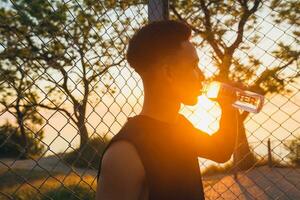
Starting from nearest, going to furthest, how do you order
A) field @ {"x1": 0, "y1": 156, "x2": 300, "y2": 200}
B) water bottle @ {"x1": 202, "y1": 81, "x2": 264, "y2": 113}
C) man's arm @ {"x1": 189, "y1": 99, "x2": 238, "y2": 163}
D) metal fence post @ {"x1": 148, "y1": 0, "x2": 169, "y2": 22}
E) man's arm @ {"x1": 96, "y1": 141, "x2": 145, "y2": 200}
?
man's arm @ {"x1": 96, "y1": 141, "x2": 145, "y2": 200}
man's arm @ {"x1": 189, "y1": 99, "x2": 238, "y2": 163}
water bottle @ {"x1": 202, "y1": 81, "x2": 264, "y2": 113}
metal fence post @ {"x1": 148, "y1": 0, "x2": 169, "y2": 22}
field @ {"x1": 0, "y1": 156, "x2": 300, "y2": 200}

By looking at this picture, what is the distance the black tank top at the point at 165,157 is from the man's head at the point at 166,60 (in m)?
0.19

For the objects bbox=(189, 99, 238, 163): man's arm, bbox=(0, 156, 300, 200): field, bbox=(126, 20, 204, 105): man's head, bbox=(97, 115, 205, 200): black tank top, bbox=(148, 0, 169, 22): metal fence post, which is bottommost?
bbox=(0, 156, 300, 200): field

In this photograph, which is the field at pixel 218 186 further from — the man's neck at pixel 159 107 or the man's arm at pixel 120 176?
the man's arm at pixel 120 176

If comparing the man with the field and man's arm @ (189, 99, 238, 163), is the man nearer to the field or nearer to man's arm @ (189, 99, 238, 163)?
man's arm @ (189, 99, 238, 163)

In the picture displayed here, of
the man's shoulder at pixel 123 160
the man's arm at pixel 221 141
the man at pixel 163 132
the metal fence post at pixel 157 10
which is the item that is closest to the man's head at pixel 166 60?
the man at pixel 163 132

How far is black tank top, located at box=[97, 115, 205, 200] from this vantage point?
1.99m

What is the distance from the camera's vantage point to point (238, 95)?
10.5 feet

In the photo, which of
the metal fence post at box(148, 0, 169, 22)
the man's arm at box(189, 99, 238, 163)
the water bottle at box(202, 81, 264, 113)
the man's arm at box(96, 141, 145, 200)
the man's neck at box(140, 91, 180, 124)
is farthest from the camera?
the metal fence post at box(148, 0, 169, 22)

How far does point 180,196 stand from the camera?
2.13 meters

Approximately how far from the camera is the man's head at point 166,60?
2273mm

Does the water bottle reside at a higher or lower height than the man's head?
lower

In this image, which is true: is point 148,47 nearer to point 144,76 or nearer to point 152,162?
point 144,76

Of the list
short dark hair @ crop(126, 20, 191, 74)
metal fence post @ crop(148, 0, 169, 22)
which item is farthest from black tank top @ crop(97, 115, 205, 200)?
metal fence post @ crop(148, 0, 169, 22)

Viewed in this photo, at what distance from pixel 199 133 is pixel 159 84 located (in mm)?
444
